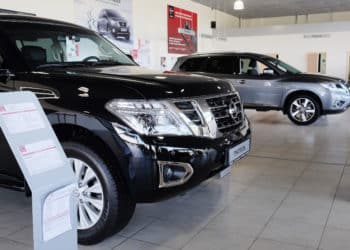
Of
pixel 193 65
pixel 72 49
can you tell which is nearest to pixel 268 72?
pixel 193 65

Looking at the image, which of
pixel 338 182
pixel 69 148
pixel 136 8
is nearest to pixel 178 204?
pixel 69 148

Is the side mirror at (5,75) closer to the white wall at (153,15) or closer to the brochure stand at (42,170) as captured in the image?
the brochure stand at (42,170)

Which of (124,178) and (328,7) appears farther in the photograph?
(328,7)

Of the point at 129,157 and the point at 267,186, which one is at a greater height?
the point at 129,157

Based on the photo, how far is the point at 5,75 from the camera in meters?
2.77

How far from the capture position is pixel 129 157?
241cm

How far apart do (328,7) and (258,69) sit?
9039 millimetres

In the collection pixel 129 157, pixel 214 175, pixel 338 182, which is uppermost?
pixel 129 157

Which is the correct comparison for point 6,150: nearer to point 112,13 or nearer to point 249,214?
point 249,214

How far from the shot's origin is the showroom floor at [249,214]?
8.80ft

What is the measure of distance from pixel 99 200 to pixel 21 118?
1.03m

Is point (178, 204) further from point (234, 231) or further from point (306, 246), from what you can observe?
point (306, 246)

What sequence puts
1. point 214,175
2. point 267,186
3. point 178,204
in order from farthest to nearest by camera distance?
point 267,186
point 178,204
point 214,175

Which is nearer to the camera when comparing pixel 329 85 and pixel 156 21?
pixel 329 85
